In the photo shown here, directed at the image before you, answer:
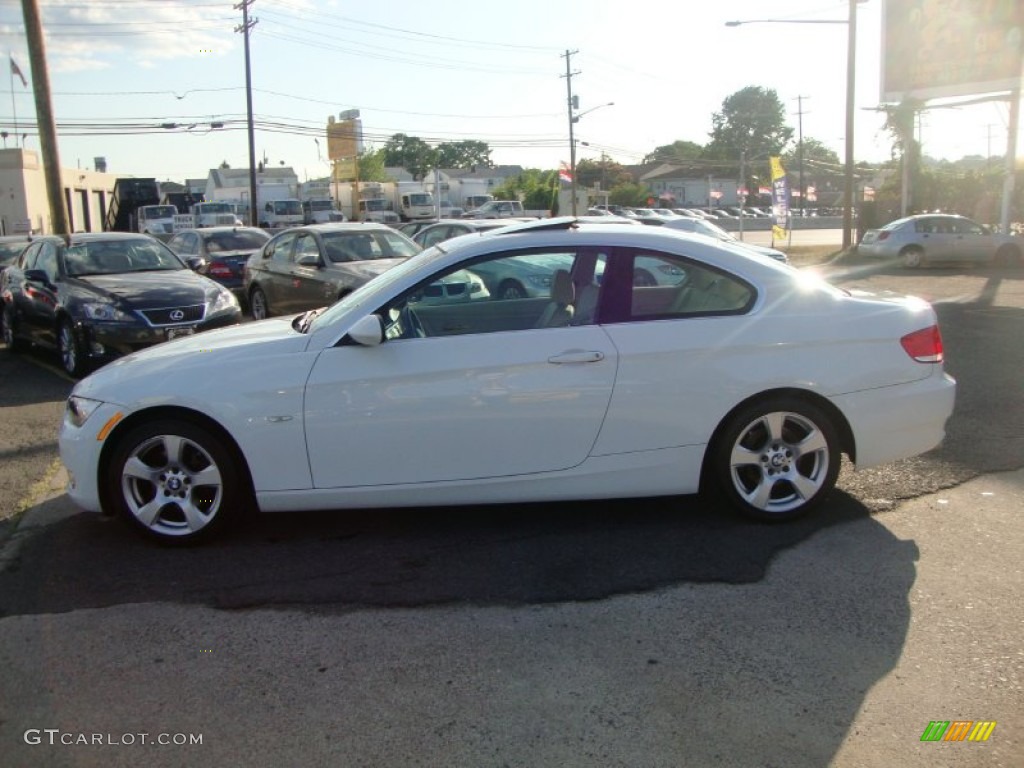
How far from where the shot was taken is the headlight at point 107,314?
9609 millimetres

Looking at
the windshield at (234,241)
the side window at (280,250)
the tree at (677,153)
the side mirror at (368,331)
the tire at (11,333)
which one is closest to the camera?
the side mirror at (368,331)

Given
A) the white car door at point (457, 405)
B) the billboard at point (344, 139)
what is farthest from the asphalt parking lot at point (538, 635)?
the billboard at point (344, 139)

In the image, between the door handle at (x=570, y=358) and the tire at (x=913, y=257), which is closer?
the door handle at (x=570, y=358)

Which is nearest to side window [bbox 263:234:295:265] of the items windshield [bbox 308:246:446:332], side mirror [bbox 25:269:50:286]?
side mirror [bbox 25:269:50:286]

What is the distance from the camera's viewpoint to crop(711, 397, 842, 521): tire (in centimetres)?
468

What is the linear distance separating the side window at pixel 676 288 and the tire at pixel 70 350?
23.6ft

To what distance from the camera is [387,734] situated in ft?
9.96

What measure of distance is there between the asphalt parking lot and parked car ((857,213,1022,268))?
19.6 m

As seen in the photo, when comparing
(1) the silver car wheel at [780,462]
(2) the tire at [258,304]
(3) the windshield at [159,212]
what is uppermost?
(3) the windshield at [159,212]

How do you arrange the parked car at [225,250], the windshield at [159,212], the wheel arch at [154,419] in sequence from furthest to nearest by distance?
the windshield at [159,212] < the parked car at [225,250] < the wheel arch at [154,419]

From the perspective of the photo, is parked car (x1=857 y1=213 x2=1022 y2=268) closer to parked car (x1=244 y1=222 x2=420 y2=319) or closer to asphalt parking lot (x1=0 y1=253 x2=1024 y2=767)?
parked car (x1=244 y1=222 x2=420 y2=319)

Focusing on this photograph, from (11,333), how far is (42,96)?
243 inches

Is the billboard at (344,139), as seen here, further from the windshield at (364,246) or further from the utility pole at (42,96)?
the windshield at (364,246)
